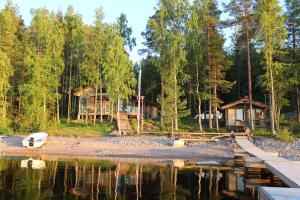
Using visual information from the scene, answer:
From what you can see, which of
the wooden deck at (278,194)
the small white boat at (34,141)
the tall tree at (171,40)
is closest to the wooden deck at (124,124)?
the tall tree at (171,40)

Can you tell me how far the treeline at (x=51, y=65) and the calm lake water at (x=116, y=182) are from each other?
17395 millimetres

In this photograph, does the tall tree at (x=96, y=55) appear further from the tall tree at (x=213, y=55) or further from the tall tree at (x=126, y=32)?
the tall tree at (x=213, y=55)

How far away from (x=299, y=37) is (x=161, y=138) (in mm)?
19490

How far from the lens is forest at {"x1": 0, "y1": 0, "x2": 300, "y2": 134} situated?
32.9m

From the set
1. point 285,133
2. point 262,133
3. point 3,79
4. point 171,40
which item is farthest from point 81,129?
point 285,133

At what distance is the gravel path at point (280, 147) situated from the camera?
24.3 m

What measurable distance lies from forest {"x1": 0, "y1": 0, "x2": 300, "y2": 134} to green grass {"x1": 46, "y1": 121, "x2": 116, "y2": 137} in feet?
3.66

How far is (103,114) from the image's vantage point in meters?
43.9

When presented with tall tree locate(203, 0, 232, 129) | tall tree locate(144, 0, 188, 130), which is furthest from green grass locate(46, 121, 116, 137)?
tall tree locate(203, 0, 232, 129)

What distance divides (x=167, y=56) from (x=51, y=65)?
12.0 meters

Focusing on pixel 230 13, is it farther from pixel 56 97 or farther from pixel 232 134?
pixel 56 97

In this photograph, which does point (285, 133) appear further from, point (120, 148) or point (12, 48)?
point (12, 48)

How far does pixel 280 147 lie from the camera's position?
26.3 metres

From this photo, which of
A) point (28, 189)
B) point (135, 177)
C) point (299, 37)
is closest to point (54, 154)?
point (135, 177)
